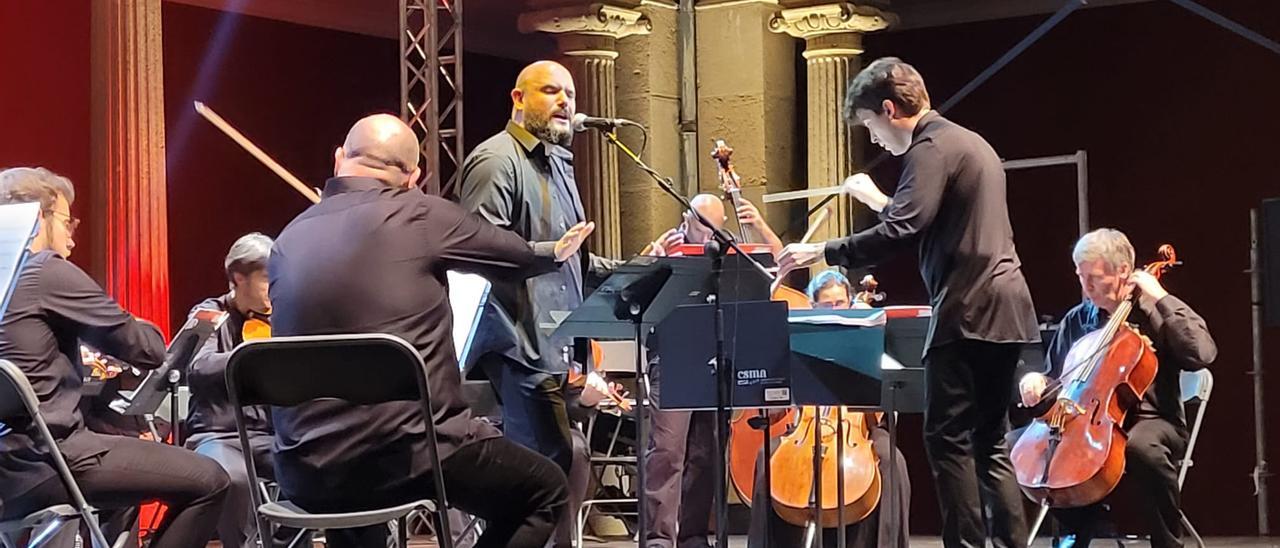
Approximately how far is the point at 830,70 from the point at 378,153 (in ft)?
19.8

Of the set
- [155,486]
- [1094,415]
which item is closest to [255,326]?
[155,486]

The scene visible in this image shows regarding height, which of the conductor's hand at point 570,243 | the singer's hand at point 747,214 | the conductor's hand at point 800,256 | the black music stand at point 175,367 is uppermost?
the singer's hand at point 747,214

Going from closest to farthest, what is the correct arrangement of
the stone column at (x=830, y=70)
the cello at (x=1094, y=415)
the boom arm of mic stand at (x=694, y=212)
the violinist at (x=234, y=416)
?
the boom arm of mic stand at (x=694, y=212) → the violinist at (x=234, y=416) → the cello at (x=1094, y=415) → the stone column at (x=830, y=70)

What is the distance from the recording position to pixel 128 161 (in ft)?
25.7

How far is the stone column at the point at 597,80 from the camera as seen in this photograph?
934cm

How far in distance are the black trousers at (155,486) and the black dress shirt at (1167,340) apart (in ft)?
9.50

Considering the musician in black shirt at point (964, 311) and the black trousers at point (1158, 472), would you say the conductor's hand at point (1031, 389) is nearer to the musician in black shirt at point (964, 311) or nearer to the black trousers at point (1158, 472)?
the black trousers at point (1158, 472)

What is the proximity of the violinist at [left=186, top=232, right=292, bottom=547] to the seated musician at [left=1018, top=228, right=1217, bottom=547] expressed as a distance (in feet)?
7.32

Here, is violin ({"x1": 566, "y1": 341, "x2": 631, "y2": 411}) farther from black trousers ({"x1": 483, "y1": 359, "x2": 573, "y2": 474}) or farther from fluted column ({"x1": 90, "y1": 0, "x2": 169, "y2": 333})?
fluted column ({"x1": 90, "y1": 0, "x2": 169, "y2": 333})

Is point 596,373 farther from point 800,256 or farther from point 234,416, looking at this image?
point 800,256

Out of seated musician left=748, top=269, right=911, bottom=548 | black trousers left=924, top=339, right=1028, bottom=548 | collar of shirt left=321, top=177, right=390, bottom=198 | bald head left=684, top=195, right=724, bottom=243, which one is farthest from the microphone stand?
bald head left=684, top=195, right=724, bottom=243

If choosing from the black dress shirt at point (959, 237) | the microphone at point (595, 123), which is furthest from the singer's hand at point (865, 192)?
the microphone at point (595, 123)

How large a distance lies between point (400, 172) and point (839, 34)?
6042 millimetres

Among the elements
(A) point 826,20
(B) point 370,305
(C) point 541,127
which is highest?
(A) point 826,20
